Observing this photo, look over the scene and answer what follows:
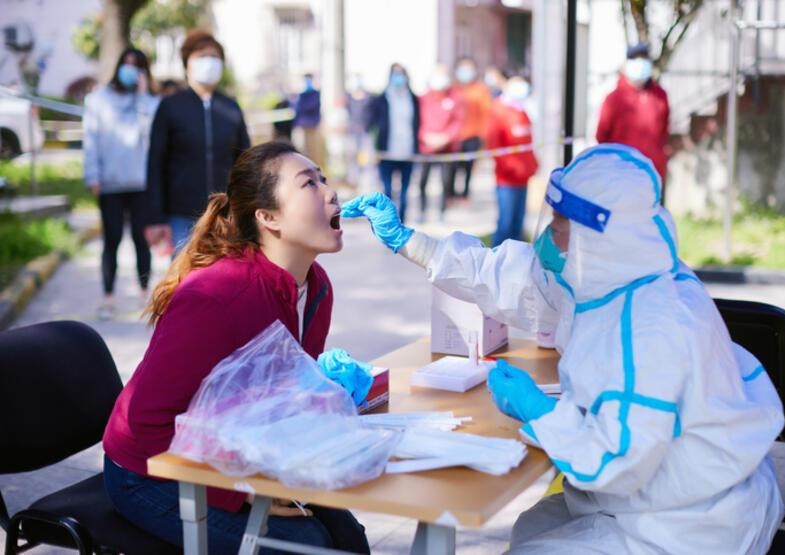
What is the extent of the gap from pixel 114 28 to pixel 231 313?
12.4 meters

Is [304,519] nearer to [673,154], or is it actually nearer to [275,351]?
[275,351]

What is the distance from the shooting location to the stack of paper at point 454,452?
2254mm

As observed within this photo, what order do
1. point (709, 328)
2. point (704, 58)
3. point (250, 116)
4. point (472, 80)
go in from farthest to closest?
point (250, 116) → point (472, 80) → point (704, 58) → point (709, 328)

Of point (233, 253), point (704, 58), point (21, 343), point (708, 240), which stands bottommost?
point (708, 240)

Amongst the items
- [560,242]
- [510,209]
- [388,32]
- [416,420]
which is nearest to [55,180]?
[510,209]

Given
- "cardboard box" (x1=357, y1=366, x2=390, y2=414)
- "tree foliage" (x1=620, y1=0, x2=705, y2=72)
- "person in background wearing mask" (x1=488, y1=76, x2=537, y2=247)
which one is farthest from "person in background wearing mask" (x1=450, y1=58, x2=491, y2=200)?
"cardboard box" (x1=357, y1=366, x2=390, y2=414)

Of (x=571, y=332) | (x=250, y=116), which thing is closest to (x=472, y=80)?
(x=250, y=116)

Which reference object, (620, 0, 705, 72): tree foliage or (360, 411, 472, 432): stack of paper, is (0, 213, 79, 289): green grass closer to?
(620, 0, 705, 72): tree foliage

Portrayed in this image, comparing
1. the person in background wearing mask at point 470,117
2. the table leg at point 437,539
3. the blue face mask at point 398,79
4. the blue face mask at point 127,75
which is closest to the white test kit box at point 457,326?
the table leg at point 437,539

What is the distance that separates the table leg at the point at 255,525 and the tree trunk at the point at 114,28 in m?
12.4

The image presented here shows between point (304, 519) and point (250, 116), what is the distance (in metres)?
23.0

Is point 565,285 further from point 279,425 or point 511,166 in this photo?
point 511,166

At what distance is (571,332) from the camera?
2.50 m

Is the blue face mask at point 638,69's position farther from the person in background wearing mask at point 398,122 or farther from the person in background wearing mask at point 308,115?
the person in background wearing mask at point 308,115
